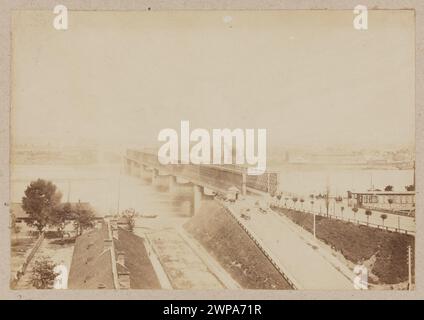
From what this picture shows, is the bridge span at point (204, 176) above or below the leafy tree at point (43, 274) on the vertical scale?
above

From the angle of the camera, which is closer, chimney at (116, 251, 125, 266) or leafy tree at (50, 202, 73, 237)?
chimney at (116, 251, 125, 266)

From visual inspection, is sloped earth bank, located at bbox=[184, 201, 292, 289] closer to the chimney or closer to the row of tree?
the chimney

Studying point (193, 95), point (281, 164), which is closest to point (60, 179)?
point (193, 95)

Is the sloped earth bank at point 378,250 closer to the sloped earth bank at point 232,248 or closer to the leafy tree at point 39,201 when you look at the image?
the sloped earth bank at point 232,248

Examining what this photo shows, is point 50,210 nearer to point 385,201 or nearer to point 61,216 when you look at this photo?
point 61,216

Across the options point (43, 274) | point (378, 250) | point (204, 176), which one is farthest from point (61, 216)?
point (378, 250)

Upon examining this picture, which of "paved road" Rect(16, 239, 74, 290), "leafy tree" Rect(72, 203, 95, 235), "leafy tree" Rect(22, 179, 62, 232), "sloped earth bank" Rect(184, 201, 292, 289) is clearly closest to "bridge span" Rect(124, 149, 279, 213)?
"sloped earth bank" Rect(184, 201, 292, 289)

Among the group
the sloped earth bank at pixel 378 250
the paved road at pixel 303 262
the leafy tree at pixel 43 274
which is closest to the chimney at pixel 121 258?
the leafy tree at pixel 43 274

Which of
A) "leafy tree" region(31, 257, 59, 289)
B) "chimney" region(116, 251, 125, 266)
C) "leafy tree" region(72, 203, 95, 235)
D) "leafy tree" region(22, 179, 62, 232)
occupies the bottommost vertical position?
"leafy tree" region(31, 257, 59, 289)
